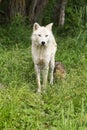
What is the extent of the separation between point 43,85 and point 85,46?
3.10m

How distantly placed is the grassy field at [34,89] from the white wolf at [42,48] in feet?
0.95

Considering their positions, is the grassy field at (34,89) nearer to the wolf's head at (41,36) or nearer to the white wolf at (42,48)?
the white wolf at (42,48)

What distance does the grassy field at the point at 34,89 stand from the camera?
6.29 m

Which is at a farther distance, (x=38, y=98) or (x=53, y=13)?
(x=53, y=13)

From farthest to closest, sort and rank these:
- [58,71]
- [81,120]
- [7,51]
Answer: [7,51] < [58,71] < [81,120]

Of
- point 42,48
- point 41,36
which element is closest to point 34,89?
point 42,48

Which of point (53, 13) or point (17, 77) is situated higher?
point (53, 13)

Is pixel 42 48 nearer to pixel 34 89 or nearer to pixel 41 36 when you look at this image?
pixel 41 36

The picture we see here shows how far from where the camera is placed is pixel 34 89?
8625mm

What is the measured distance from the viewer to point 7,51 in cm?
1128

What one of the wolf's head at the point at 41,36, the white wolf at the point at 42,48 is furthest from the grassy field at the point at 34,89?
the wolf's head at the point at 41,36

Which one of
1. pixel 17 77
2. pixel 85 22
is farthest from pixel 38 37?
pixel 85 22

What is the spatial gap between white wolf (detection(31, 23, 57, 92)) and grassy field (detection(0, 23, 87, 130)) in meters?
0.29

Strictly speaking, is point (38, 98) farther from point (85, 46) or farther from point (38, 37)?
point (85, 46)
